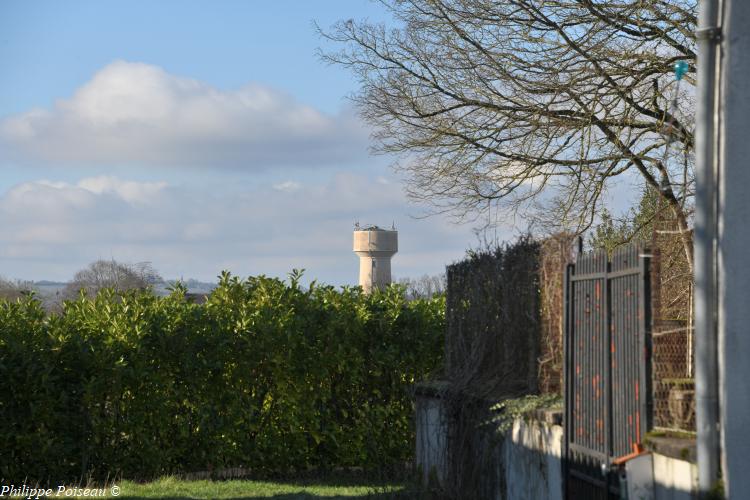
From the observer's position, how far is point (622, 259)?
6711mm

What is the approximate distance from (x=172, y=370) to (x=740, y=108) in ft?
26.8

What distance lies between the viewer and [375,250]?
46219mm

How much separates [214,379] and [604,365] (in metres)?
6.52

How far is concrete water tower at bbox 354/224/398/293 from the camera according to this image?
46125 mm

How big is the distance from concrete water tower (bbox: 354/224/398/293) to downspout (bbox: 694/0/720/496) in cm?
3974

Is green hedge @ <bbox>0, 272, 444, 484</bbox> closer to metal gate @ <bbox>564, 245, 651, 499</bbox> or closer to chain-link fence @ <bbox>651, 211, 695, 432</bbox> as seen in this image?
chain-link fence @ <bbox>651, 211, 695, 432</bbox>

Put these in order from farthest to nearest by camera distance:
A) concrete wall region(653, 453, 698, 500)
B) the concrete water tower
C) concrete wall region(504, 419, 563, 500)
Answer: the concrete water tower → concrete wall region(504, 419, 563, 500) → concrete wall region(653, 453, 698, 500)

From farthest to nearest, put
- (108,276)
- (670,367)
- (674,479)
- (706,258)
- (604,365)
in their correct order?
(108,276) < (670,367) < (604,365) < (674,479) < (706,258)

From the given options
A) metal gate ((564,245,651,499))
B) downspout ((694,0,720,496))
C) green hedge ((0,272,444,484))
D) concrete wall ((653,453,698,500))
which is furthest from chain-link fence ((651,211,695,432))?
green hedge ((0,272,444,484))

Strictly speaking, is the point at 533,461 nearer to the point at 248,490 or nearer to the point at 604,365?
the point at 604,365

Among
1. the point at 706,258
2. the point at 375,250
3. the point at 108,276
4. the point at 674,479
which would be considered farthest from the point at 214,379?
the point at 108,276

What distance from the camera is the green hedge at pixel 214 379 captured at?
1128cm

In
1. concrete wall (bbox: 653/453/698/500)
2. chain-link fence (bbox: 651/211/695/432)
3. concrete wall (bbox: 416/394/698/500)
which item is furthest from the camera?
chain-link fence (bbox: 651/211/695/432)

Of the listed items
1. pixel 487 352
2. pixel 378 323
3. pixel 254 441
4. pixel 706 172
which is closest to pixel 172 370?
pixel 254 441
